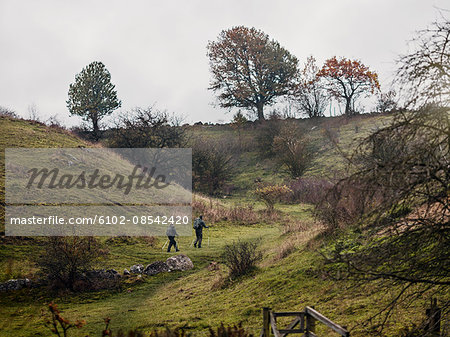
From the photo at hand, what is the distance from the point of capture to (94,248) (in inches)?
752

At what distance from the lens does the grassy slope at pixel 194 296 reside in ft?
39.0

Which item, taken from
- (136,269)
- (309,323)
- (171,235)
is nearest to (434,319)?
(309,323)

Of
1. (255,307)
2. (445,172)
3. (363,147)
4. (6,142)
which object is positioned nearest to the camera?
(445,172)

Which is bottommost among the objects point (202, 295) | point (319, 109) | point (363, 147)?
point (202, 295)

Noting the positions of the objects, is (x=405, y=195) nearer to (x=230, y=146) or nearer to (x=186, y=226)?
(x=186, y=226)

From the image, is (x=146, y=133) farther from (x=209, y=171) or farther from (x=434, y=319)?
(x=434, y=319)

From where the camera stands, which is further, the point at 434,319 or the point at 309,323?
the point at 434,319

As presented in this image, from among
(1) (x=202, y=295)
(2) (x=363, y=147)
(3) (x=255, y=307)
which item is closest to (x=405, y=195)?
(2) (x=363, y=147)

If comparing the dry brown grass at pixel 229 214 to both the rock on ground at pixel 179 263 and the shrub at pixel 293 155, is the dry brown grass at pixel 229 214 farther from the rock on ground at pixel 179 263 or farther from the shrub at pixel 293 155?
the shrub at pixel 293 155

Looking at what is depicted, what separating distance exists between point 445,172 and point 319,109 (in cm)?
5704

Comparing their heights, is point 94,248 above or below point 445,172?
below

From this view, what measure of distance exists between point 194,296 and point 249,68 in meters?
48.6

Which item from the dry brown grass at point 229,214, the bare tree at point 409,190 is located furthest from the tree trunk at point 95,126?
the bare tree at point 409,190

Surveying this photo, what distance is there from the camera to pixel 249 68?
60.7 meters
